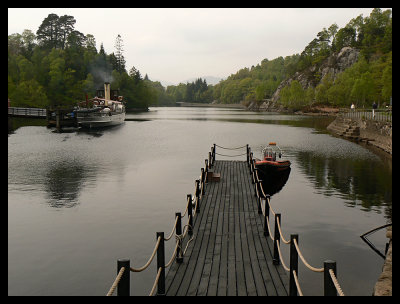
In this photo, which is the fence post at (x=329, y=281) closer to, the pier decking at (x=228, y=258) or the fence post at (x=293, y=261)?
the fence post at (x=293, y=261)

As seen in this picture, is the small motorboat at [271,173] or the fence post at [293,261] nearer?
the fence post at [293,261]

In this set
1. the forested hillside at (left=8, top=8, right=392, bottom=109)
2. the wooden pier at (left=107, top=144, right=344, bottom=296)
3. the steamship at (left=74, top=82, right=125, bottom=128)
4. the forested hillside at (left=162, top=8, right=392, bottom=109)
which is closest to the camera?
the wooden pier at (left=107, top=144, right=344, bottom=296)

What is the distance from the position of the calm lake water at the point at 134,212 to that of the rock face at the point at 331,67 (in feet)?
455

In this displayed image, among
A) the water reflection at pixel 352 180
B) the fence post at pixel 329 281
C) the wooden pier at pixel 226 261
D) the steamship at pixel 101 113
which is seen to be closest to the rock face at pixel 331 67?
the steamship at pixel 101 113

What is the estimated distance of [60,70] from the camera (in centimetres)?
10950

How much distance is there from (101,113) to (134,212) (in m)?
59.7

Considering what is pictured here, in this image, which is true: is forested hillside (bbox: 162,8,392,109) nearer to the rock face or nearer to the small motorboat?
the rock face

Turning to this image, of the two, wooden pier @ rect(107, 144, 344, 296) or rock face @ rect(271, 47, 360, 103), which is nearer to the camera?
wooden pier @ rect(107, 144, 344, 296)

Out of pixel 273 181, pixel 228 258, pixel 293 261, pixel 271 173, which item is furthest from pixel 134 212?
pixel 293 261

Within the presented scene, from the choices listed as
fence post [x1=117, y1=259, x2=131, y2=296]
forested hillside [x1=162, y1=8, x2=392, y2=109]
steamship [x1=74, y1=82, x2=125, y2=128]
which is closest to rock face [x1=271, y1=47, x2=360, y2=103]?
forested hillside [x1=162, y1=8, x2=392, y2=109]

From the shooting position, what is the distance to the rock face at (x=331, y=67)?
161250mm

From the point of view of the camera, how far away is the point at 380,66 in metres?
105

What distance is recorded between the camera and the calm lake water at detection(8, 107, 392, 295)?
1213 centimetres

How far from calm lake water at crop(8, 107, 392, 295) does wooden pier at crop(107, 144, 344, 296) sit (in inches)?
70.9
